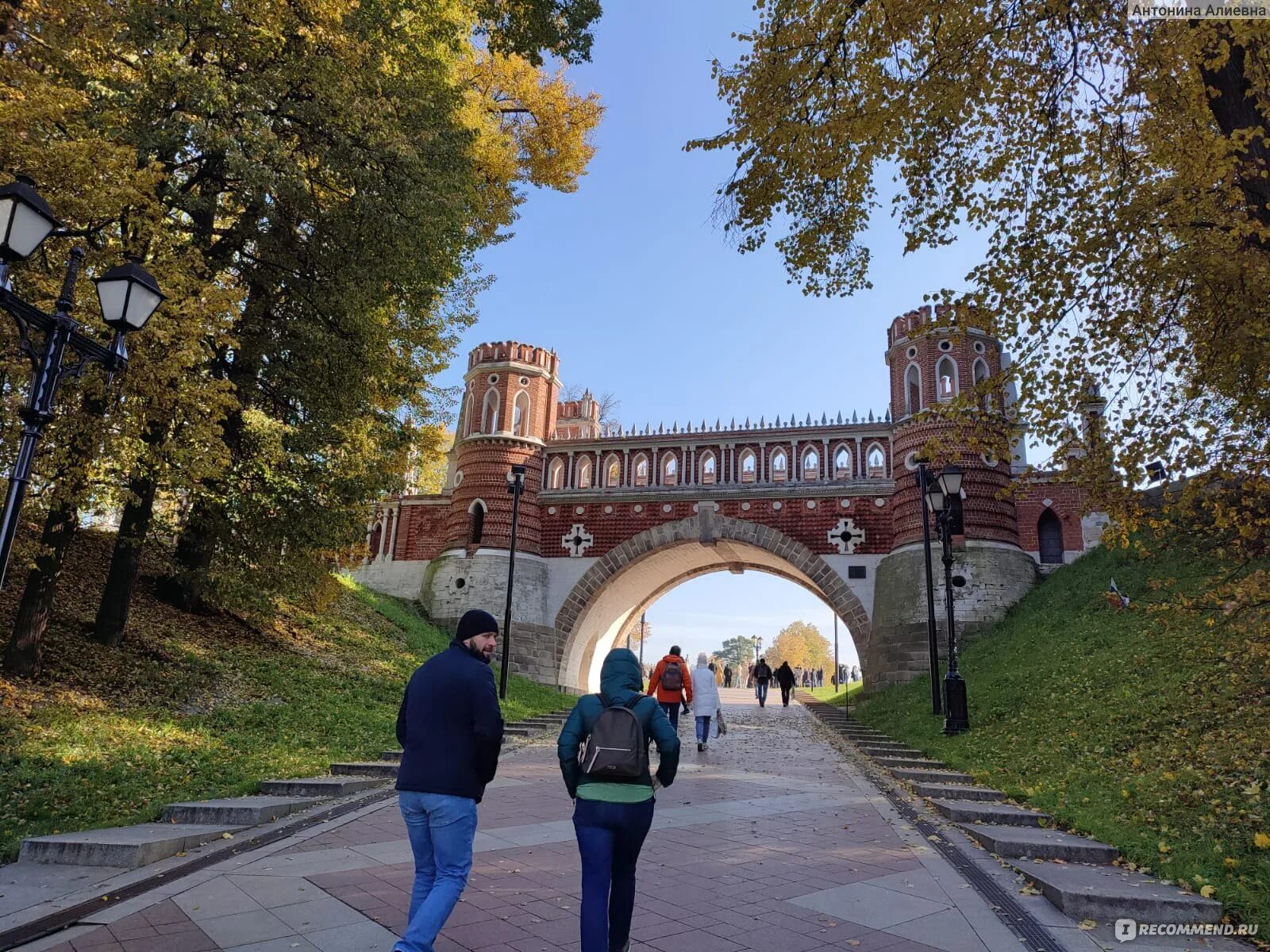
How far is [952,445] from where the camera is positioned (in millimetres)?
7625

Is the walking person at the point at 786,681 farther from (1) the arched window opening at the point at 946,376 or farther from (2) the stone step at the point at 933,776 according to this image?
(2) the stone step at the point at 933,776

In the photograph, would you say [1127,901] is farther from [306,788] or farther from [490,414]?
[490,414]

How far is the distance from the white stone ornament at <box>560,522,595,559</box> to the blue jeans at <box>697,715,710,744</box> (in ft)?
38.5

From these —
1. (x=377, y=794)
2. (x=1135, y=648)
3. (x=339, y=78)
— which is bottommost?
(x=377, y=794)

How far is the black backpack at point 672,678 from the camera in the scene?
11273 mm

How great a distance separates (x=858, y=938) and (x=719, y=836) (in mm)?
2554

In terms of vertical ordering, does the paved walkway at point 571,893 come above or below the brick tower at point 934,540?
below

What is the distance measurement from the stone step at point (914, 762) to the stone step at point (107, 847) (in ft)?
27.6

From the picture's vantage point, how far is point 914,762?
35.5 feet

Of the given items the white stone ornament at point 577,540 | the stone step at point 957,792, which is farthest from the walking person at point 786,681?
the stone step at point 957,792

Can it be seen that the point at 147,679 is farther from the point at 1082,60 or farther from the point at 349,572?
the point at 349,572

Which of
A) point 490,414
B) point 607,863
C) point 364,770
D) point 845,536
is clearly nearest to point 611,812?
point 607,863

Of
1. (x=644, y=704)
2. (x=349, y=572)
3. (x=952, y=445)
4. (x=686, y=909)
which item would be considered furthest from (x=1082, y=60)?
(x=349, y=572)

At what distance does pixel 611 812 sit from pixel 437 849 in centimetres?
83
